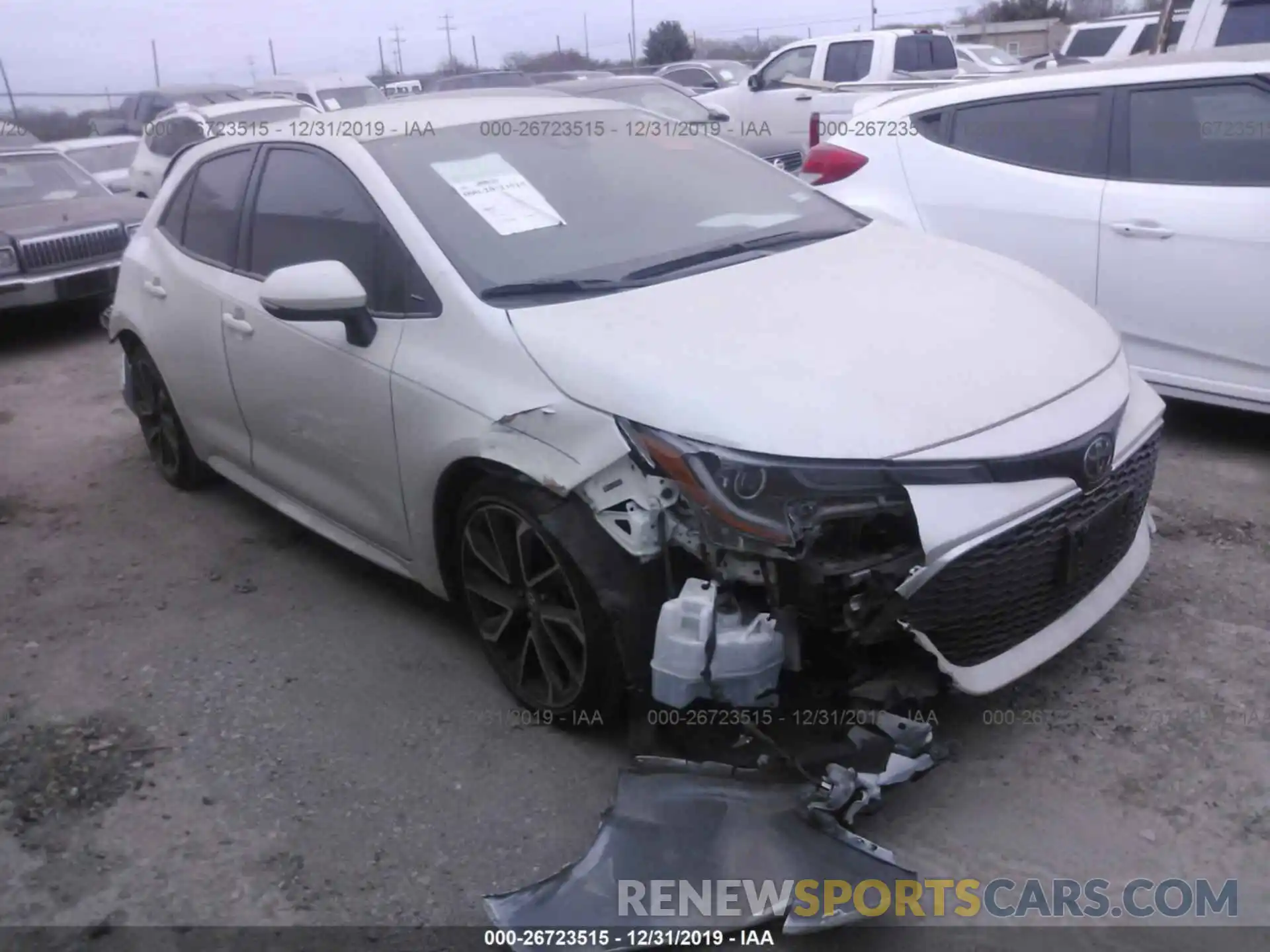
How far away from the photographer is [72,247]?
8789 mm

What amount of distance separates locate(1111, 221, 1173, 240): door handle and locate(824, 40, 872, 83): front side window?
1072cm

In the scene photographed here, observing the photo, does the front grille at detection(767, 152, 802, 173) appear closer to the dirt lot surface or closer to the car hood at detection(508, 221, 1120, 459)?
the dirt lot surface

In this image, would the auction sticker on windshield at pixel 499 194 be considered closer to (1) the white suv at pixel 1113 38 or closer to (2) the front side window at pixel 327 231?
(2) the front side window at pixel 327 231

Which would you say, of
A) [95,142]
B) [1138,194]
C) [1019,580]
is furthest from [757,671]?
[95,142]

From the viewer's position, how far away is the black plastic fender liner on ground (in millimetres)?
2594

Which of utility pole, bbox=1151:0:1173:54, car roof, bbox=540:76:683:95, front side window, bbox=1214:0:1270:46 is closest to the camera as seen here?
front side window, bbox=1214:0:1270:46

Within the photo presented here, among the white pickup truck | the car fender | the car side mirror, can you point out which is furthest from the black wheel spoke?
the white pickup truck

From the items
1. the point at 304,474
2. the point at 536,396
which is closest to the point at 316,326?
the point at 304,474

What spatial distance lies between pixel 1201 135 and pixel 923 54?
1110 centimetres

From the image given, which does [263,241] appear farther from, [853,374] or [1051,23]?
[1051,23]

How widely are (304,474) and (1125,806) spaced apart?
280 centimetres

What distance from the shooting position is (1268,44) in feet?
16.5

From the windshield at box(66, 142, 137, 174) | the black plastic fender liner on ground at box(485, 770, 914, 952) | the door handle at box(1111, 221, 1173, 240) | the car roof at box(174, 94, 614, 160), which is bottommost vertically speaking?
the black plastic fender liner on ground at box(485, 770, 914, 952)

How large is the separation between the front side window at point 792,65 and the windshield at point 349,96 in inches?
214
